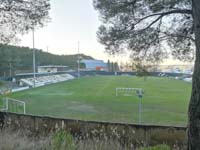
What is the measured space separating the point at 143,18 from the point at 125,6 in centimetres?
71

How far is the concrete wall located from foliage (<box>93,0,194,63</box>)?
2.29 meters

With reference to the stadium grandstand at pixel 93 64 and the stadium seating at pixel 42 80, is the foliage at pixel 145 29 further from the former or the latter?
the stadium grandstand at pixel 93 64

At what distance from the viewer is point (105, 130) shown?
16.1 ft

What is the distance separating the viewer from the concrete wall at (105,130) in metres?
4.59

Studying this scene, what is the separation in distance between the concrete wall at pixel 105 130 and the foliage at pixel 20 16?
1979 millimetres

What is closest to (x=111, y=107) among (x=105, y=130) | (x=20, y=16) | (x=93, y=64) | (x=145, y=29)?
(x=145, y=29)

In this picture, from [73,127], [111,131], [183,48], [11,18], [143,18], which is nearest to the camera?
[111,131]

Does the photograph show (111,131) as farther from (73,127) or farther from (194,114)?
(194,114)

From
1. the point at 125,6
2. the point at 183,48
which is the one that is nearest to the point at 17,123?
the point at 125,6

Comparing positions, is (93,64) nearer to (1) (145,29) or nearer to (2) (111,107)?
(2) (111,107)

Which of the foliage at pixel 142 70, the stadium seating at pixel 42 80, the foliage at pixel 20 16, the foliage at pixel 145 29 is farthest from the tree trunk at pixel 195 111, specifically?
the stadium seating at pixel 42 80

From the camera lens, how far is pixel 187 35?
20.5 feet

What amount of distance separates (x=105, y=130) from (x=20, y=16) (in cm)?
301

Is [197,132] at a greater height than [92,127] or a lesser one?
greater
